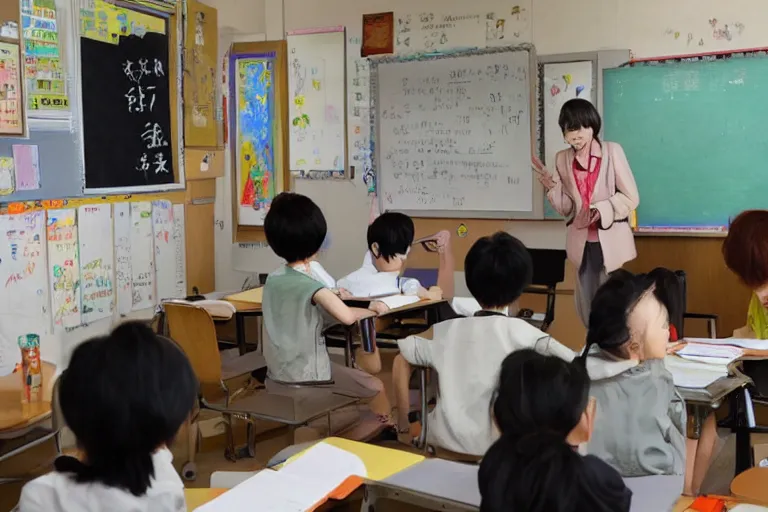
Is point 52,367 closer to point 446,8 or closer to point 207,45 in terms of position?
point 207,45

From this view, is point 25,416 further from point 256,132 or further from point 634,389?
point 256,132

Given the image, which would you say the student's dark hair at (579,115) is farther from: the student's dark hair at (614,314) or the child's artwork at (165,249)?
the child's artwork at (165,249)

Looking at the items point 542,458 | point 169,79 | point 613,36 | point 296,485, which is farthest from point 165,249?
point 542,458

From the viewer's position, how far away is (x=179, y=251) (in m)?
5.62

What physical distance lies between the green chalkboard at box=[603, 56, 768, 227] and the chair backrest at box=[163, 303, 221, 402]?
2.76 m

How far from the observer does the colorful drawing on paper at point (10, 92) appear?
4.10 meters

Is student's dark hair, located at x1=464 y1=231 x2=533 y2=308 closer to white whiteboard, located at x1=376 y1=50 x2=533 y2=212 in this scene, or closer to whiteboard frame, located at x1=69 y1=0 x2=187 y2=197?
white whiteboard, located at x1=376 y1=50 x2=533 y2=212

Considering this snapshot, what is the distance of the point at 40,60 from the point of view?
437 cm

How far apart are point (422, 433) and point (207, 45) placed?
3.86 meters

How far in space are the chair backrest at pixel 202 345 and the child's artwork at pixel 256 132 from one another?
2.81m

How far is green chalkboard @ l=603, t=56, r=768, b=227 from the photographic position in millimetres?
4477

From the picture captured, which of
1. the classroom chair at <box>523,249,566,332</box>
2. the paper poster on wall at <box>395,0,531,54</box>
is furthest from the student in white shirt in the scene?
the paper poster on wall at <box>395,0,531,54</box>

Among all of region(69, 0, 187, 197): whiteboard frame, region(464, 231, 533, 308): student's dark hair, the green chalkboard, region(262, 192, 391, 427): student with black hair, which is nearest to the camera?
region(464, 231, 533, 308): student's dark hair

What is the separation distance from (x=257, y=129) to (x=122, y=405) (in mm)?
4859
